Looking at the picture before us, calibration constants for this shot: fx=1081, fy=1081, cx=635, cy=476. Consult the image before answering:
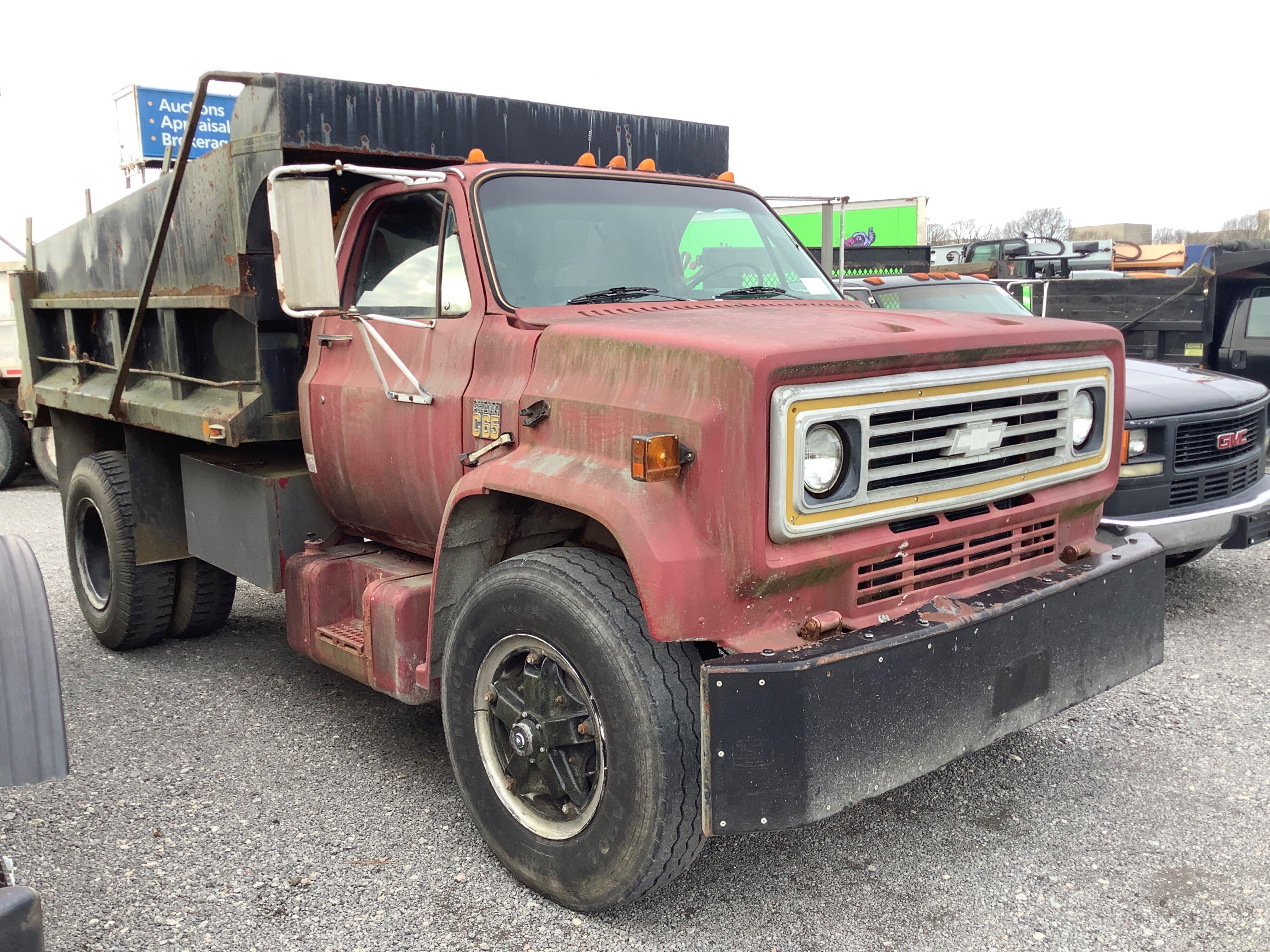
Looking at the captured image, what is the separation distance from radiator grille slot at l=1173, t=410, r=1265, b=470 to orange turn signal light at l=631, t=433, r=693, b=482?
4.06m

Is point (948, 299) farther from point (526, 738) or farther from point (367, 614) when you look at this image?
point (526, 738)

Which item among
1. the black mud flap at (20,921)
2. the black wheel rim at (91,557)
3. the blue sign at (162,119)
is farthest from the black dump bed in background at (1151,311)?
the blue sign at (162,119)

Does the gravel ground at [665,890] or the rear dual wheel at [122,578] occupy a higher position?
the rear dual wheel at [122,578]

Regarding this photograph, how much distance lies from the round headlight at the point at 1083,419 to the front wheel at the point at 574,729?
165 centimetres

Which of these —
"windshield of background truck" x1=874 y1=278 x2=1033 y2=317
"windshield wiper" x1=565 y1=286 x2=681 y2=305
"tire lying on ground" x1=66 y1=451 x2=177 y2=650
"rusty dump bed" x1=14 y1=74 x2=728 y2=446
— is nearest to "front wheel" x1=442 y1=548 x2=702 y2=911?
"windshield wiper" x1=565 y1=286 x2=681 y2=305

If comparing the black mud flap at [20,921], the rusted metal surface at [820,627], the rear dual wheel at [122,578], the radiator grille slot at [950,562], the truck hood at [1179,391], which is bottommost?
the rear dual wheel at [122,578]

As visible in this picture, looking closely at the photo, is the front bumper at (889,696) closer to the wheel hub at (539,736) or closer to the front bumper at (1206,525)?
the wheel hub at (539,736)

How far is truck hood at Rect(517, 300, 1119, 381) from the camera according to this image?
282 cm

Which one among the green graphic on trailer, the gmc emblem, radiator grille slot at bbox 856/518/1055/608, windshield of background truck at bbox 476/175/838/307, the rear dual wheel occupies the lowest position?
the rear dual wheel

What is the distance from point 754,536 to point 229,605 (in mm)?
4254

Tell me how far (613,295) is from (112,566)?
11.3 feet

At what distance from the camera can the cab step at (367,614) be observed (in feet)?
12.5

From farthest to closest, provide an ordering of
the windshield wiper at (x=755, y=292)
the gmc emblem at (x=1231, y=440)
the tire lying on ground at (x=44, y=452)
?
the tire lying on ground at (x=44, y=452) → the gmc emblem at (x=1231, y=440) → the windshield wiper at (x=755, y=292)

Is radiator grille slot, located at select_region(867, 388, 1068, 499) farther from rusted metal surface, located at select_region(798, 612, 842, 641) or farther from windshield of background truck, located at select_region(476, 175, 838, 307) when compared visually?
windshield of background truck, located at select_region(476, 175, 838, 307)
